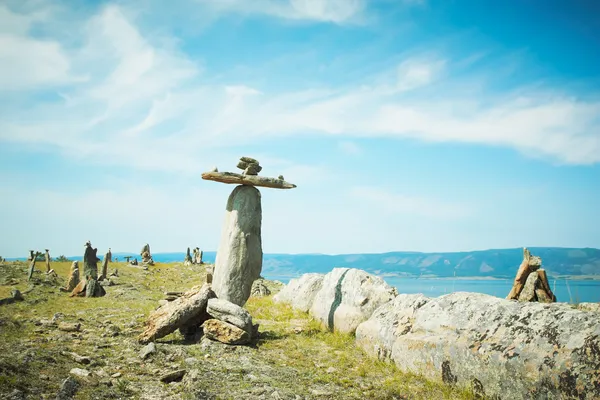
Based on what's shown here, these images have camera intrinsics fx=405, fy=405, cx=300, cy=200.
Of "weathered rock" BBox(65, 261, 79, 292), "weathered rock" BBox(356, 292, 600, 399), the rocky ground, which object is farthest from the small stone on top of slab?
"weathered rock" BBox(65, 261, 79, 292)

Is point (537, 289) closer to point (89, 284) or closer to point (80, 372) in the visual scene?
point (80, 372)

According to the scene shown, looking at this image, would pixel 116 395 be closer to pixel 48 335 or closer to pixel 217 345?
pixel 217 345

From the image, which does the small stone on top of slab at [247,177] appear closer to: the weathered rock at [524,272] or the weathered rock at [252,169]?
the weathered rock at [252,169]

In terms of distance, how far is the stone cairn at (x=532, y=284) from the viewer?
15.1 m

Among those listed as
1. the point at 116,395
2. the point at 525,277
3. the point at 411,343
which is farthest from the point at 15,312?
the point at 525,277

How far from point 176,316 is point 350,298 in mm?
5944

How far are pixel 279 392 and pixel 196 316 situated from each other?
5284 mm

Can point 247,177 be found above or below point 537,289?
above

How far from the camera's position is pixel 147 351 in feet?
34.7

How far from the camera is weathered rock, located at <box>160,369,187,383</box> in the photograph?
8850 millimetres

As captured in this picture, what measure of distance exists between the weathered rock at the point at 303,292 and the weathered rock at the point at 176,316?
7.25m

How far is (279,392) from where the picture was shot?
8.39m

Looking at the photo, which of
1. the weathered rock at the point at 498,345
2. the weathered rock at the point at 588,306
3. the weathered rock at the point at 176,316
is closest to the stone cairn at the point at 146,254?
the weathered rock at the point at 176,316

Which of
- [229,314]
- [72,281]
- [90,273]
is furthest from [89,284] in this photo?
[229,314]
